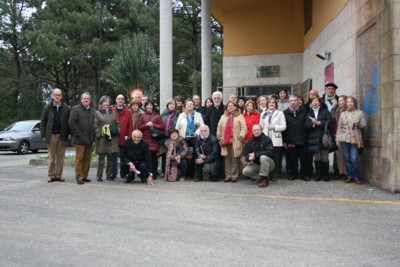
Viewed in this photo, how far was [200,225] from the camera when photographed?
5.63 meters

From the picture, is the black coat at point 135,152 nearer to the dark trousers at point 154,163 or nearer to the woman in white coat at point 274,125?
the dark trousers at point 154,163

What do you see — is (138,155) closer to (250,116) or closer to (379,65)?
(250,116)

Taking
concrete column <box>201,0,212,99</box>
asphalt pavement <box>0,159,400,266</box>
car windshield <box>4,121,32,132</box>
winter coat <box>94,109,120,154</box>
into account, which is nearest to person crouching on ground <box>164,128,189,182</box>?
asphalt pavement <box>0,159,400,266</box>

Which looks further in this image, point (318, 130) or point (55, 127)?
point (55, 127)

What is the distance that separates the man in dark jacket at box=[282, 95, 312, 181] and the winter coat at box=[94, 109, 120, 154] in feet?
11.8

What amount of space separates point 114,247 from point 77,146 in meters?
4.97

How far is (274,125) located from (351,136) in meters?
1.51

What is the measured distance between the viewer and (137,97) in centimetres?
1034

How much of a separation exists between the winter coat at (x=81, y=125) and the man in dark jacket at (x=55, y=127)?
0.68ft

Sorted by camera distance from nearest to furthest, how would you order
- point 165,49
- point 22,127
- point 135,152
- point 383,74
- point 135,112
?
1. point 383,74
2. point 135,152
3. point 135,112
4. point 165,49
5. point 22,127

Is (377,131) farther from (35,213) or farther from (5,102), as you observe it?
(5,102)

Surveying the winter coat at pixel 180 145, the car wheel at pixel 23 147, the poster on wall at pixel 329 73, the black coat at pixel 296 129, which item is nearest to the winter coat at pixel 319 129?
the black coat at pixel 296 129

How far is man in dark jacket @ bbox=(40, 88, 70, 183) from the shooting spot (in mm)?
9102

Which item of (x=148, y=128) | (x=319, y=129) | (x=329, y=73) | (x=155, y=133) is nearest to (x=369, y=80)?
(x=319, y=129)
